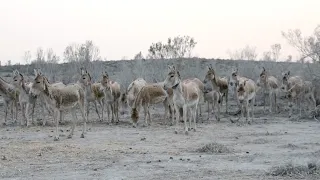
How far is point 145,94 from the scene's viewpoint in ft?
83.3

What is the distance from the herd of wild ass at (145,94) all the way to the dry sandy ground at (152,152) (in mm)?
1207

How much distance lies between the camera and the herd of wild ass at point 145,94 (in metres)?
19.9

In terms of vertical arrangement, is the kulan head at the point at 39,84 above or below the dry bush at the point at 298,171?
above

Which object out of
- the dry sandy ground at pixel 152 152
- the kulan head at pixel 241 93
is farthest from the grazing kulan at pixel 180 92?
the kulan head at pixel 241 93

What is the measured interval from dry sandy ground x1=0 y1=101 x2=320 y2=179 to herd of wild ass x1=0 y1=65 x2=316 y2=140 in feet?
3.96

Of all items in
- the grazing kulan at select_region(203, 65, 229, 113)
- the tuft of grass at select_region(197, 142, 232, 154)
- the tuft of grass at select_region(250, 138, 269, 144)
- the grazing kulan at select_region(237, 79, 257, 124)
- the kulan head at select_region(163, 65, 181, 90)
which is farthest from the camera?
the grazing kulan at select_region(203, 65, 229, 113)

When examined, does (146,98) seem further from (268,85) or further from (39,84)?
(268,85)

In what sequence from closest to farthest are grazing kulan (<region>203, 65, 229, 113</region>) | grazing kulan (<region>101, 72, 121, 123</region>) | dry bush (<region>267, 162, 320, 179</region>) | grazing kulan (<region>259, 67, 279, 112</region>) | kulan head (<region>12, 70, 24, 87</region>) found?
dry bush (<region>267, 162, 320, 179</region>) → kulan head (<region>12, 70, 24, 87</region>) → grazing kulan (<region>101, 72, 121, 123</region>) → grazing kulan (<region>203, 65, 229, 113</region>) → grazing kulan (<region>259, 67, 279, 112</region>)

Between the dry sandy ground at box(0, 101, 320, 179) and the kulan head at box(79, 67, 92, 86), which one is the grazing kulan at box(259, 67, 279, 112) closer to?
the dry sandy ground at box(0, 101, 320, 179)

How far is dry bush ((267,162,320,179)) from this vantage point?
465 inches

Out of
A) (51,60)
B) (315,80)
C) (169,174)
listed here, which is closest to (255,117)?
(315,80)

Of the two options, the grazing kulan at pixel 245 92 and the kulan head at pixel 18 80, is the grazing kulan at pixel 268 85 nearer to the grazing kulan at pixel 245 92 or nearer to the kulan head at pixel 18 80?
the grazing kulan at pixel 245 92

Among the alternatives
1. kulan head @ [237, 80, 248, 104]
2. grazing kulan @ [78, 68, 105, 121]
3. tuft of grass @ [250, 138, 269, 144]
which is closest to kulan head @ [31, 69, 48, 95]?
grazing kulan @ [78, 68, 105, 121]

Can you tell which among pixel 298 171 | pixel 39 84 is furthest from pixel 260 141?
pixel 39 84
